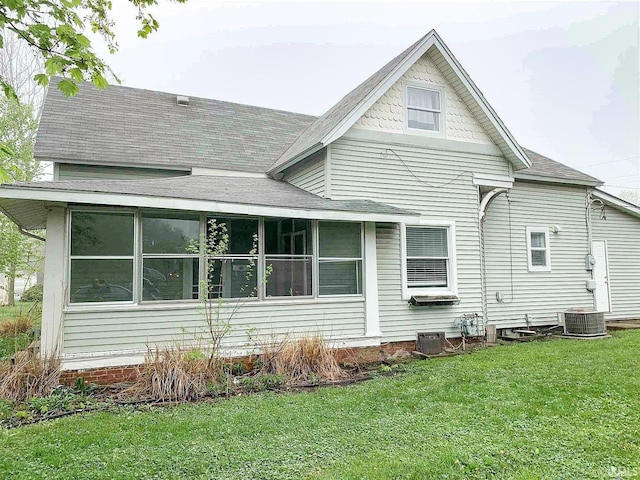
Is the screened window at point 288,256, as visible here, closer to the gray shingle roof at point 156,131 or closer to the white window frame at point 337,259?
the white window frame at point 337,259

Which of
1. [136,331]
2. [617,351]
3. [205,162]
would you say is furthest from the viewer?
[205,162]

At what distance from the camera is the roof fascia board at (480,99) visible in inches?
377

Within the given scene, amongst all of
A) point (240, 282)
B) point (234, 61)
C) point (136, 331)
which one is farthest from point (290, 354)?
point (234, 61)

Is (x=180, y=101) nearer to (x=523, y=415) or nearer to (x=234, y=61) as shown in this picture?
(x=523, y=415)

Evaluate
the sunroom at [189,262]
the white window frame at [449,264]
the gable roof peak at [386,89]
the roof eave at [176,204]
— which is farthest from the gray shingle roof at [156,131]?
the white window frame at [449,264]

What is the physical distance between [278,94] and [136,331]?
2483 inches

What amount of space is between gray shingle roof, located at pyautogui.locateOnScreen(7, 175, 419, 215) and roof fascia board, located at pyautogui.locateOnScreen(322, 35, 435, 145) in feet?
4.25

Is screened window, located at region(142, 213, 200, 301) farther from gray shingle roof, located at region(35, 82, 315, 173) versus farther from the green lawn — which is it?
gray shingle roof, located at region(35, 82, 315, 173)

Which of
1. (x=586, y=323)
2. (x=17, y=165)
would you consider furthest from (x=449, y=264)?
(x=17, y=165)

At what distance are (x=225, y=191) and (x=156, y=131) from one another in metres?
4.68

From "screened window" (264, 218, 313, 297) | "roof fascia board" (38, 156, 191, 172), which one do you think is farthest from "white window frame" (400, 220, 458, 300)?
"roof fascia board" (38, 156, 191, 172)

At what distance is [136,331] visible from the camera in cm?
700

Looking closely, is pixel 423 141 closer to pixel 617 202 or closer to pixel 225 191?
pixel 225 191

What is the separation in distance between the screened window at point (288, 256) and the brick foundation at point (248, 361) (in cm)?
130
